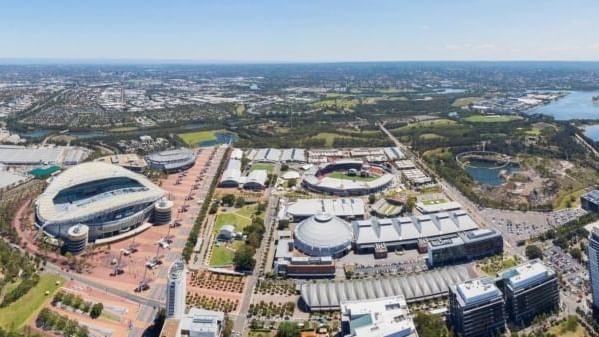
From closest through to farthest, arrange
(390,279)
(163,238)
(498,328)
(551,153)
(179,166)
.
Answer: (498,328)
(390,279)
(163,238)
(179,166)
(551,153)

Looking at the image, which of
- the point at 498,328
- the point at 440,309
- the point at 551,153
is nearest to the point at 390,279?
Result: the point at 440,309

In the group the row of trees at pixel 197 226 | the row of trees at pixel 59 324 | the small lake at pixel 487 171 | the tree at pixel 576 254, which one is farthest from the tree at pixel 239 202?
the tree at pixel 576 254

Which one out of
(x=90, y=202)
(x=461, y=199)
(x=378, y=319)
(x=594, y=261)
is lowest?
(x=461, y=199)

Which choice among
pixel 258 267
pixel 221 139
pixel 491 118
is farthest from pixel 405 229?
pixel 491 118

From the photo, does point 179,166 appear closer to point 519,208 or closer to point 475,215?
point 475,215

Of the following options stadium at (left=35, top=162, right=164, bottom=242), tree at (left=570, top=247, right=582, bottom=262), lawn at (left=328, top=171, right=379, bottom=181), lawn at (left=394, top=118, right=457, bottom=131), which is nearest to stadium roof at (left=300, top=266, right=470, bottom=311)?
tree at (left=570, top=247, right=582, bottom=262)

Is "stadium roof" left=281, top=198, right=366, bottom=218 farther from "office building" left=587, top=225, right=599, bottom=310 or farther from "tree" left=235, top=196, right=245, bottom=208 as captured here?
"office building" left=587, top=225, right=599, bottom=310

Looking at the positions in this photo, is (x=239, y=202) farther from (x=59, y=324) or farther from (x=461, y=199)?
(x=461, y=199)

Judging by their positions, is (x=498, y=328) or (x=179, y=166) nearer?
(x=498, y=328)
